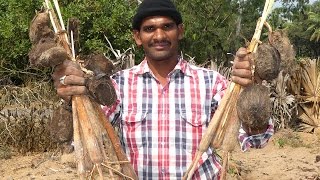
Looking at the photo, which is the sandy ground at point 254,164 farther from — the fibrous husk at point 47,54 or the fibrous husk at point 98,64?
the fibrous husk at point 47,54

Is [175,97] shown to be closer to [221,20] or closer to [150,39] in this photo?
[150,39]

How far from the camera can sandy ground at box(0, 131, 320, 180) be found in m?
7.14

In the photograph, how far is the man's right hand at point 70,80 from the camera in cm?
225

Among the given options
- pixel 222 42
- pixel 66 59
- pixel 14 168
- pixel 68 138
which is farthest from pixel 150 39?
pixel 222 42

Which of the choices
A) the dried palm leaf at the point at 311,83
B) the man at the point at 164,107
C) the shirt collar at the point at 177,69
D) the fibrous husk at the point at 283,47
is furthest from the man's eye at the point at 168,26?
the dried palm leaf at the point at 311,83

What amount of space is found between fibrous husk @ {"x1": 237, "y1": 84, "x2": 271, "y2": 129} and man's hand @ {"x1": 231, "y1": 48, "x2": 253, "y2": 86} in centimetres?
4

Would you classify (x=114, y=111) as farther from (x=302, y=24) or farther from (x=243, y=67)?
(x=302, y=24)

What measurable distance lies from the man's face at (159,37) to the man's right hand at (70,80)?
46 centimetres

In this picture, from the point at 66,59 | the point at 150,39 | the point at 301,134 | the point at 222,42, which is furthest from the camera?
the point at 222,42

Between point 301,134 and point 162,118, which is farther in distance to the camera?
point 301,134

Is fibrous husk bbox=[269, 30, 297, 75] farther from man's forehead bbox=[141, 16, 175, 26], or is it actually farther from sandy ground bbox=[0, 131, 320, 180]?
sandy ground bbox=[0, 131, 320, 180]

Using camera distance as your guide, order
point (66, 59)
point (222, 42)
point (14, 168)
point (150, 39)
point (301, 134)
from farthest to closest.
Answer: point (222, 42) < point (301, 134) < point (14, 168) < point (150, 39) < point (66, 59)

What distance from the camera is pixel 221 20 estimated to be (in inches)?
787

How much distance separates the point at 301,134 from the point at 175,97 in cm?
831
